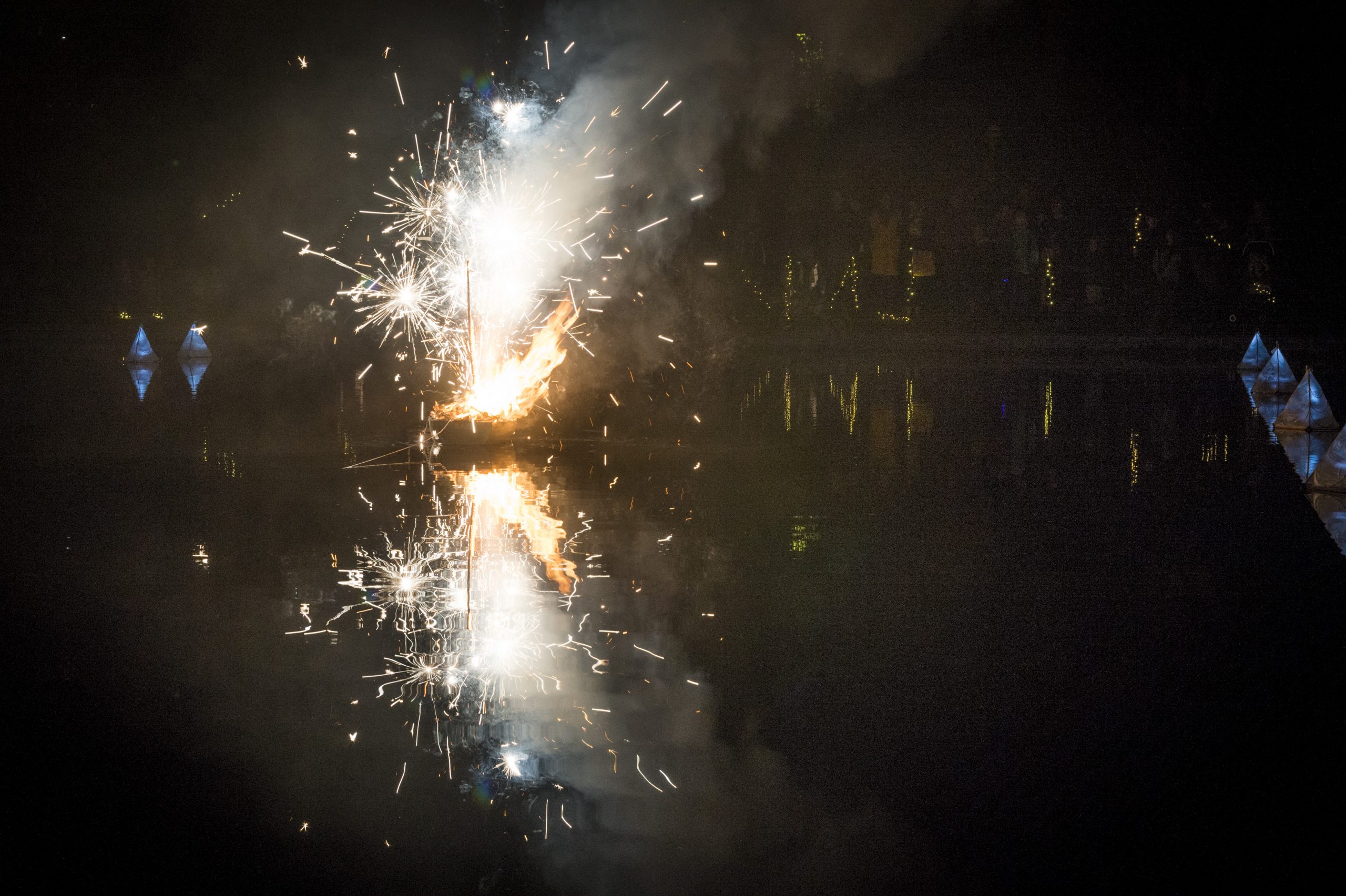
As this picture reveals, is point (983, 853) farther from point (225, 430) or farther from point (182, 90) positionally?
point (182, 90)

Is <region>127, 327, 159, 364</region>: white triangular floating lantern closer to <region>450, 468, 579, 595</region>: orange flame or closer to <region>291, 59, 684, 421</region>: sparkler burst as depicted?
<region>291, 59, 684, 421</region>: sparkler burst

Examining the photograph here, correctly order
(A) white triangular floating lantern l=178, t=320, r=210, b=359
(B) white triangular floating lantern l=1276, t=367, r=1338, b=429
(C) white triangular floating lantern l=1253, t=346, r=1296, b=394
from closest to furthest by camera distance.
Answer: (B) white triangular floating lantern l=1276, t=367, r=1338, b=429
(C) white triangular floating lantern l=1253, t=346, r=1296, b=394
(A) white triangular floating lantern l=178, t=320, r=210, b=359

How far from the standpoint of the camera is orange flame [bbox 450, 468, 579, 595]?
6520mm

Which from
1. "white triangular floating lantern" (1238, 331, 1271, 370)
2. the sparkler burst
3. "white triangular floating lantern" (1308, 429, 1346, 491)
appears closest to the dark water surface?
"white triangular floating lantern" (1308, 429, 1346, 491)

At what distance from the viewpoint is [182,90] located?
22.7m

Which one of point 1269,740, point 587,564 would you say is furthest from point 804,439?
point 1269,740

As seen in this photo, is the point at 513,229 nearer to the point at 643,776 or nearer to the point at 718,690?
the point at 718,690

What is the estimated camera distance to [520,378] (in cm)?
1144

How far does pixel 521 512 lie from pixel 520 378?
365 cm

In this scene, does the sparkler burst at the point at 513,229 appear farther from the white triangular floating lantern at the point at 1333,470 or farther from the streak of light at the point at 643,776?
the streak of light at the point at 643,776

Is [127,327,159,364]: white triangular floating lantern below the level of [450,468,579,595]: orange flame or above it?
above

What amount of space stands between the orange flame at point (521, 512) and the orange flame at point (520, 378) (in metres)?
1.59

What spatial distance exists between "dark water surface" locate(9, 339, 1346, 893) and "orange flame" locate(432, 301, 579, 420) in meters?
1.97

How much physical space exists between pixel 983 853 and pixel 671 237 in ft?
29.1
